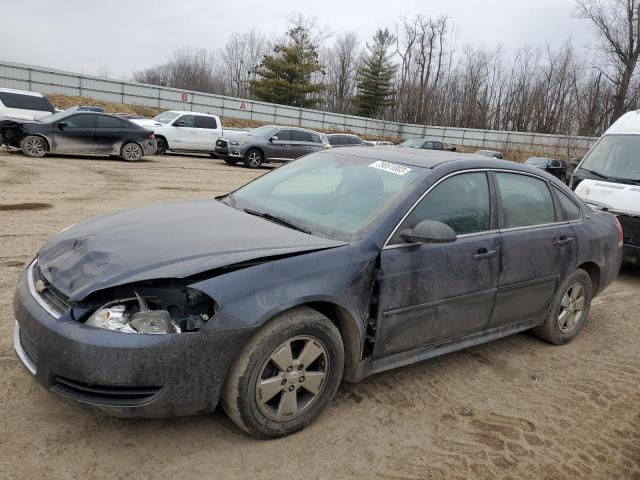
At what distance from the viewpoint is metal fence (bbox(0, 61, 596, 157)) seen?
3262 centimetres

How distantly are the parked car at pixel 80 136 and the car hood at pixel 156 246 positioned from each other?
12989 millimetres

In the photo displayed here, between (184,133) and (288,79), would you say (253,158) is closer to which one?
(184,133)

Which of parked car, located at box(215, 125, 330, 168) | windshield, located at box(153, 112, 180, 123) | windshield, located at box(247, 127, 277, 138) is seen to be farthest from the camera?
windshield, located at box(153, 112, 180, 123)

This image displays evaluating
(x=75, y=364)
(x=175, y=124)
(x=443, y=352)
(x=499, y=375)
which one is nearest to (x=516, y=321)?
(x=499, y=375)

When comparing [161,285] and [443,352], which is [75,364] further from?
[443,352]

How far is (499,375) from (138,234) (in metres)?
2.85

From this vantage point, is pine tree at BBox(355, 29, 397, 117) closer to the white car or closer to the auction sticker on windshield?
the white car

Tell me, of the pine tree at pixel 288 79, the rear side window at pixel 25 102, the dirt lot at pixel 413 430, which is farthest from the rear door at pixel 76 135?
the pine tree at pixel 288 79

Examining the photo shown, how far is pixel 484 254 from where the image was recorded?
374cm

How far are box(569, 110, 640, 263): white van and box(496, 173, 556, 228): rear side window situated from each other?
11.1 feet

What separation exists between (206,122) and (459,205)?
18.8 m

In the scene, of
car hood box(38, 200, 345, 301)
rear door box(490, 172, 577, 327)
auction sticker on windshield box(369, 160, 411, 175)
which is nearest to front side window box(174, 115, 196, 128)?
car hood box(38, 200, 345, 301)

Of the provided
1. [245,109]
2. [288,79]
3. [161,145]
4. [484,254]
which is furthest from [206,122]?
[288,79]

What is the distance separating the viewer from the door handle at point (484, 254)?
369cm
